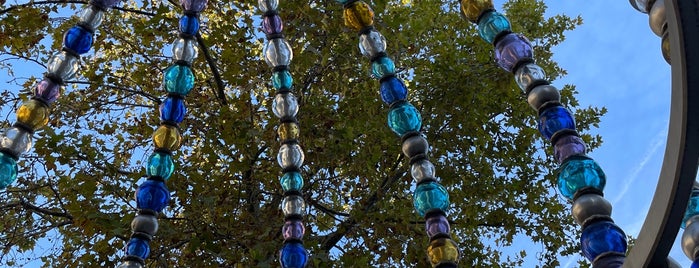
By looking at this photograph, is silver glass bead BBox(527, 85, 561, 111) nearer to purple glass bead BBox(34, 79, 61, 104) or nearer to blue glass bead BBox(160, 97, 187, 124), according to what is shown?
blue glass bead BBox(160, 97, 187, 124)

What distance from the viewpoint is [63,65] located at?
2627mm

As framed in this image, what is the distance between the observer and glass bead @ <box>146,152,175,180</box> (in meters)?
2.64

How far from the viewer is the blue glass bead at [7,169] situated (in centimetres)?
236

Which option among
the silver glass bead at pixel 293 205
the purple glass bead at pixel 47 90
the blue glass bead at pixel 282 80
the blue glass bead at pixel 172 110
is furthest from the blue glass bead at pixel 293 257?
the purple glass bead at pixel 47 90

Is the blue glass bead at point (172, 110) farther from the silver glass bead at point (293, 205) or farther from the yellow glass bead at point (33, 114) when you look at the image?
the silver glass bead at point (293, 205)

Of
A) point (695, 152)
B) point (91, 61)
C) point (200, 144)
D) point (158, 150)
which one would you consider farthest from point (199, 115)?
point (695, 152)

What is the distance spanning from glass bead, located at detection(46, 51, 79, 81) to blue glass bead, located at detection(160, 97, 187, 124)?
0.37 metres

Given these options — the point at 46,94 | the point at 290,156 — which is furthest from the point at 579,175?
the point at 46,94

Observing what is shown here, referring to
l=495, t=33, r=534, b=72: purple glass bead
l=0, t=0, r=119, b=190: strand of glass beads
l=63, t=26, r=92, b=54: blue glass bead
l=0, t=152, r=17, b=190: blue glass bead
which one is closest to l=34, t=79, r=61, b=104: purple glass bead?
l=0, t=0, r=119, b=190: strand of glass beads

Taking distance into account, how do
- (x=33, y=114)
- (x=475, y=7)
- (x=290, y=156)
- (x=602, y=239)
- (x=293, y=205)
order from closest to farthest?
1. (x=602, y=239)
2. (x=475, y=7)
3. (x=33, y=114)
4. (x=293, y=205)
5. (x=290, y=156)

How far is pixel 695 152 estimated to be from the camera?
3.42 ft

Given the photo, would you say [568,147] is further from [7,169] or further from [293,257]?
[7,169]

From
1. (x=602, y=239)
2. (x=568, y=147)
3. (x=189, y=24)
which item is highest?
(x=189, y=24)

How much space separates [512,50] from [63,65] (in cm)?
167
